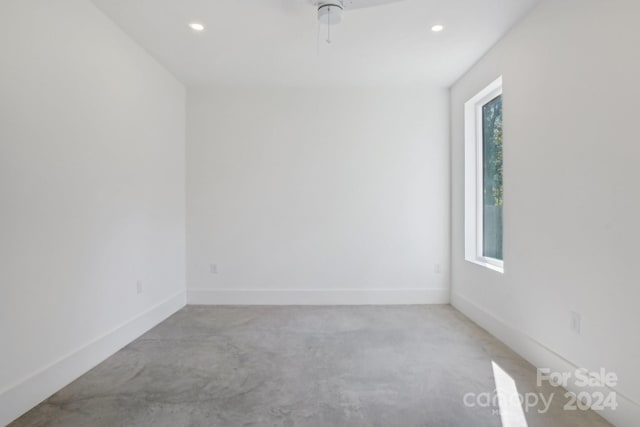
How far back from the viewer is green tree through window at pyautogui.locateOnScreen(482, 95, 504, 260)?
10.3 ft

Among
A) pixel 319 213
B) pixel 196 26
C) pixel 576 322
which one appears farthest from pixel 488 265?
pixel 196 26

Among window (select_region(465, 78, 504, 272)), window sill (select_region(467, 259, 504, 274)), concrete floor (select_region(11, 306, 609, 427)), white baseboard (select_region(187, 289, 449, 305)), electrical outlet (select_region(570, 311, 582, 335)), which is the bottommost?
concrete floor (select_region(11, 306, 609, 427))

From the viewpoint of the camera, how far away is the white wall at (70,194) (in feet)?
Answer: 5.95

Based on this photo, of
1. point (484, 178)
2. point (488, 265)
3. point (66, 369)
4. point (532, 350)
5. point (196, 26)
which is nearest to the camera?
point (66, 369)

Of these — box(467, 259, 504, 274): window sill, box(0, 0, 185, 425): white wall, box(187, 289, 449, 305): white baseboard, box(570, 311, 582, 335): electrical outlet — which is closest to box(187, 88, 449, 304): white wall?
box(187, 289, 449, 305): white baseboard

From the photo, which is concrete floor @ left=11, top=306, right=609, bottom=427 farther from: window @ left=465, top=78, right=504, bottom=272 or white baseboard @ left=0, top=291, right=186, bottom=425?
window @ left=465, top=78, right=504, bottom=272

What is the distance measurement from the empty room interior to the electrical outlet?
0.04ft

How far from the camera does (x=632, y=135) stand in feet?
5.45

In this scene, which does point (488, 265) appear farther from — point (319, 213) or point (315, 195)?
point (315, 195)

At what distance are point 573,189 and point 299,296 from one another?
2923mm

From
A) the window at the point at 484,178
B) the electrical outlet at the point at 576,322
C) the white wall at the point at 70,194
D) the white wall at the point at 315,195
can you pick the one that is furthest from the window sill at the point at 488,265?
the white wall at the point at 70,194

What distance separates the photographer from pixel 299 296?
4.02 m

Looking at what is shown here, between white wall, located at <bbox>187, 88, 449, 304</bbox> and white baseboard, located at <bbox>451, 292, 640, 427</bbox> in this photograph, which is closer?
white baseboard, located at <bbox>451, 292, 640, 427</bbox>

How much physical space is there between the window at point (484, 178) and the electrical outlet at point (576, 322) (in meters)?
0.96
